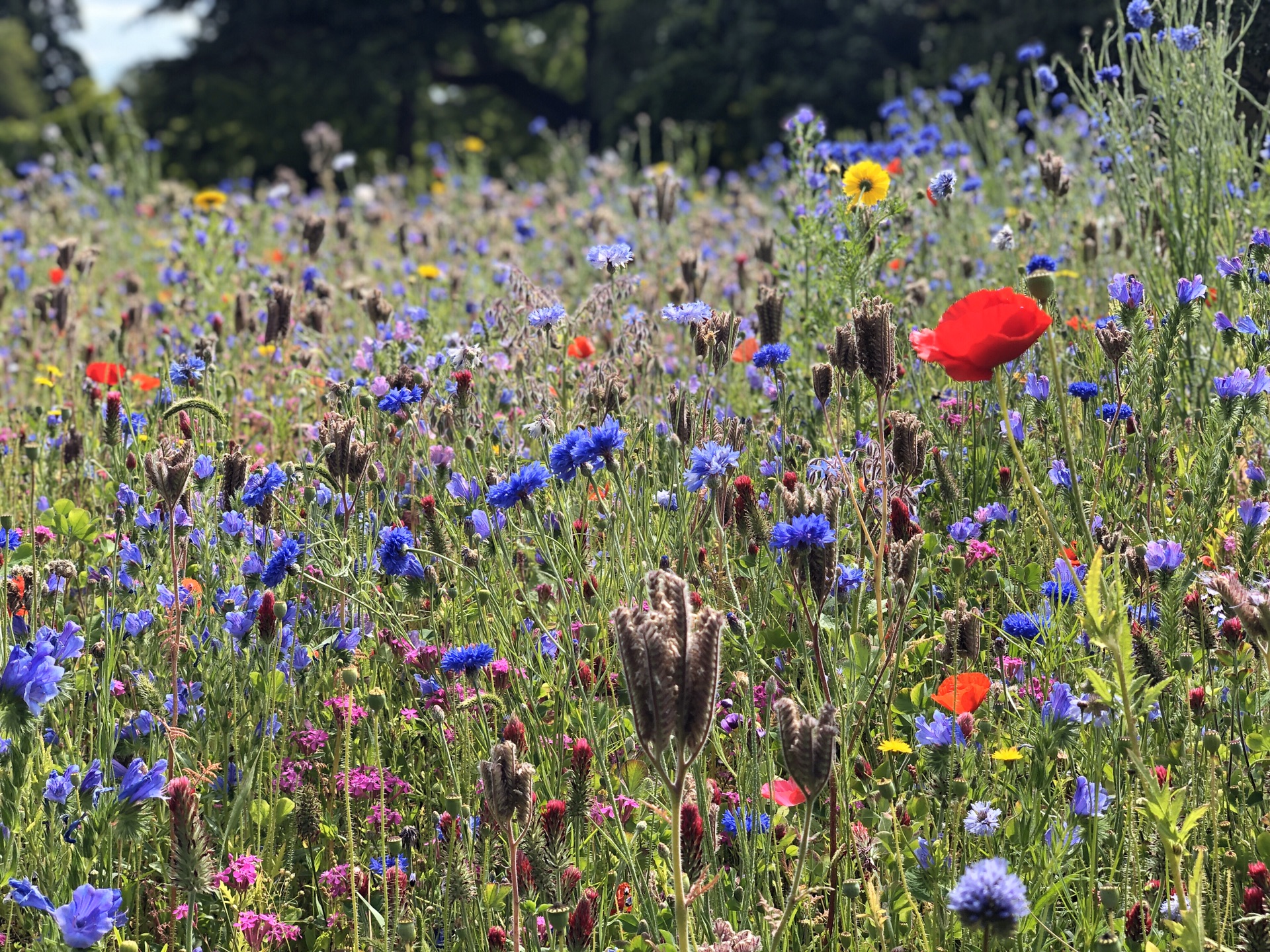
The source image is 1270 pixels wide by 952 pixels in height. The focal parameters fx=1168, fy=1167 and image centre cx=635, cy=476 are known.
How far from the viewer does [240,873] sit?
71.7 inches

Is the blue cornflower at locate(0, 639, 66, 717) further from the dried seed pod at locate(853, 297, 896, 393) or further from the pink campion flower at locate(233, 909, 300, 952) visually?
the dried seed pod at locate(853, 297, 896, 393)

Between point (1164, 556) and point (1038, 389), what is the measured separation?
3.26 feet

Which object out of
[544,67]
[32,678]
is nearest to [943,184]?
[32,678]

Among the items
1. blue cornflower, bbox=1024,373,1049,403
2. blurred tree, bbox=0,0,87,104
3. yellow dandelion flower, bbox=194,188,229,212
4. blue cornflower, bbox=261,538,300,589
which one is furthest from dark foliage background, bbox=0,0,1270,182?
blurred tree, bbox=0,0,87,104

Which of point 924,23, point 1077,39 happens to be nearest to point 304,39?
point 924,23

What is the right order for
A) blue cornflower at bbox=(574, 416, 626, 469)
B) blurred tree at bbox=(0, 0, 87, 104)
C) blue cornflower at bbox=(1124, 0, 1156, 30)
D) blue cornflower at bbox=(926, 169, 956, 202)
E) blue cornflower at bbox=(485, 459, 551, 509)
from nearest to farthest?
blue cornflower at bbox=(574, 416, 626, 469) → blue cornflower at bbox=(485, 459, 551, 509) → blue cornflower at bbox=(926, 169, 956, 202) → blue cornflower at bbox=(1124, 0, 1156, 30) → blurred tree at bbox=(0, 0, 87, 104)

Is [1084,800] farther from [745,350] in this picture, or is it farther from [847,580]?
[745,350]

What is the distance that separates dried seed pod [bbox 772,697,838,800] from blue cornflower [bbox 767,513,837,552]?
47 cm

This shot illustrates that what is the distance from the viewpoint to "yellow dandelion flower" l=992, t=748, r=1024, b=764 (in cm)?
181

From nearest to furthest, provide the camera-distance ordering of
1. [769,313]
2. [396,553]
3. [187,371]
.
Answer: [396,553], [769,313], [187,371]

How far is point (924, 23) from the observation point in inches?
623

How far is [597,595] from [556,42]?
24.9m

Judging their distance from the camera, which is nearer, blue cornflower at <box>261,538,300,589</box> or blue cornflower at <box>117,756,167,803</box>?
blue cornflower at <box>117,756,167,803</box>

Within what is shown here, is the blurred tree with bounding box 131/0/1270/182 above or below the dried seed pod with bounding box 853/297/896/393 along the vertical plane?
above
